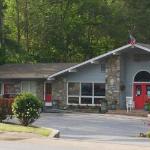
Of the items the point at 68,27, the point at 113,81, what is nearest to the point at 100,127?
the point at 113,81

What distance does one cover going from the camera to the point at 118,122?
3438 cm

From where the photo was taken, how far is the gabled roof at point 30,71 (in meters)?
47.6

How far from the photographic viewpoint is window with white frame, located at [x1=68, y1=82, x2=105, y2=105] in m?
45.3

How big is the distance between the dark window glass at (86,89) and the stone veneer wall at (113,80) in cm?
182

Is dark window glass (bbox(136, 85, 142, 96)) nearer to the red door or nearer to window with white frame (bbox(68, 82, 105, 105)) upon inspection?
the red door

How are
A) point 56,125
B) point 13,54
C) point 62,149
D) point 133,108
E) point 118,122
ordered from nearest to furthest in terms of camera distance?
point 62,149
point 56,125
point 118,122
point 133,108
point 13,54

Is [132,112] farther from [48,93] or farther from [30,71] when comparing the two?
[30,71]

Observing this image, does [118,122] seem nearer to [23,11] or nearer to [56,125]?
[56,125]

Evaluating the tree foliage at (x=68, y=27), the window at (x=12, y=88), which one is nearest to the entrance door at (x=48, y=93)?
the window at (x=12, y=88)

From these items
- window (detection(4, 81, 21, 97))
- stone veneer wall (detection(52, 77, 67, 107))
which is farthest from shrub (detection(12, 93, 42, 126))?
window (detection(4, 81, 21, 97))

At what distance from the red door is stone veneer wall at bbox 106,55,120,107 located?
1416 mm

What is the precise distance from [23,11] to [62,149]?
47848mm

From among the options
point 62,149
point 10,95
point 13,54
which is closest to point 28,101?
point 62,149

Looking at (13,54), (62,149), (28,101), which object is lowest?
(62,149)
